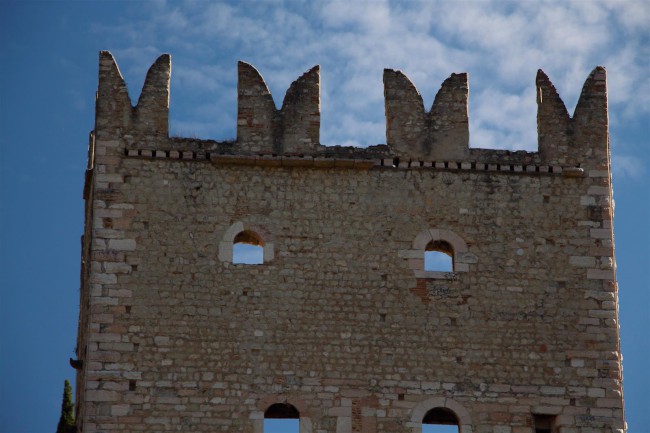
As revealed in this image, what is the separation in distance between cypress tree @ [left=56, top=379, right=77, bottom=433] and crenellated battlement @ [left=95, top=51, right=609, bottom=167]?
4540mm

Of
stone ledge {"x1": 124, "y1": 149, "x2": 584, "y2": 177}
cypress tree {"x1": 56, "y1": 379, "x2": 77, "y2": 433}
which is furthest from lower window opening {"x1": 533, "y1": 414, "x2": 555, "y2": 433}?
cypress tree {"x1": 56, "y1": 379, "x2": 77, "y2": 433}

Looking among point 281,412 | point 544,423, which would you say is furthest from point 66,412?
point 544,423

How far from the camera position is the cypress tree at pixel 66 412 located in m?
27.4

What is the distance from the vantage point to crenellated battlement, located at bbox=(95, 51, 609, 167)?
26.2 m

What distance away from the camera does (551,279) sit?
84.6 feet

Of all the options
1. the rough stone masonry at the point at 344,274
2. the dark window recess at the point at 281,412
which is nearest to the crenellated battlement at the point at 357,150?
the rough stone masonry at the point at 344,274

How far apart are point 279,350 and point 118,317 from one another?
232 centimetres

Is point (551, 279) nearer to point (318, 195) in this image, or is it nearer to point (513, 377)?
point (513, 377)

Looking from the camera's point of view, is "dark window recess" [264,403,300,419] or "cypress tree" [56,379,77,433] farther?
"cypress tree" [56,379,77,433]

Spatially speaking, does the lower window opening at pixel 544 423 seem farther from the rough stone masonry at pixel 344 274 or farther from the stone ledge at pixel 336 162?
the stone ledge at pixel 336 162

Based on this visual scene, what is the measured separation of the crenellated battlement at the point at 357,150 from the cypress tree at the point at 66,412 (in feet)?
14.9

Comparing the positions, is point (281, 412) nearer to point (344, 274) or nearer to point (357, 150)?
point (344, 274)

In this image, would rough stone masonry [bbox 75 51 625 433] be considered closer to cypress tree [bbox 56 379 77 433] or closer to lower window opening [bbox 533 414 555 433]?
lower window opening [bbox 533 414 555 433]

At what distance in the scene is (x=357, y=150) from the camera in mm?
26375
